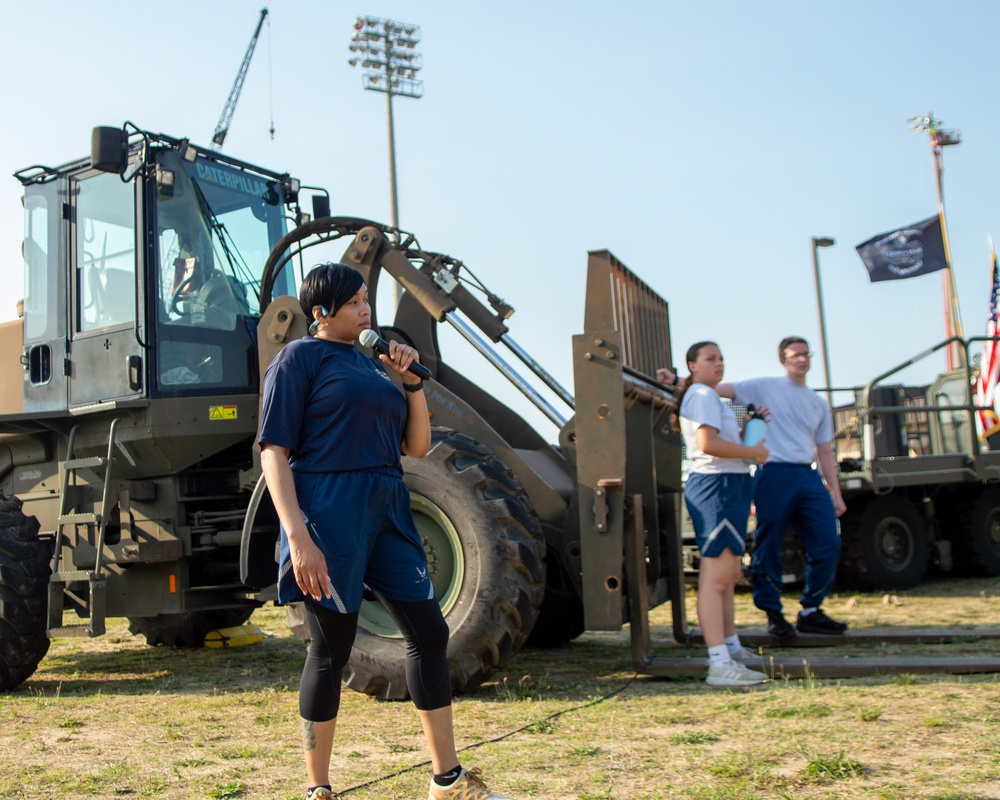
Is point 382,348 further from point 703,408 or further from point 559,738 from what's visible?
point 703,408

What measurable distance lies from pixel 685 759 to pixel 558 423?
9.97ft

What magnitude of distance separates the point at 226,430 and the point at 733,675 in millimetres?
3346

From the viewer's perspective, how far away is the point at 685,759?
12.7 feet

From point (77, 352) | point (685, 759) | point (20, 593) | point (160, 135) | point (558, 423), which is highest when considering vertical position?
point (160, 135)

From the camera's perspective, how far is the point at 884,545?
10992mm

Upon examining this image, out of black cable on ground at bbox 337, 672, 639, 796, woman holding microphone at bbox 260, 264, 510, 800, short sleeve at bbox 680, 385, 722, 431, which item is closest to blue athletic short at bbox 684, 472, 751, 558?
short sleeve at bbox 680, 385, 722, 431

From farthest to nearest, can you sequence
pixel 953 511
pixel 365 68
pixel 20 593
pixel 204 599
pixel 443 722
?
pixel 365 68 < pixel 953 511 < pixel 204 599 < pixel 20 593 < pixel 443 722

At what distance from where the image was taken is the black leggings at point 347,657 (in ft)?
10.6

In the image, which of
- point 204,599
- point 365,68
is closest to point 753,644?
point 204,599

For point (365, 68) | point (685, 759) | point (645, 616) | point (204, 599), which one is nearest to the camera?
point (685, 759)

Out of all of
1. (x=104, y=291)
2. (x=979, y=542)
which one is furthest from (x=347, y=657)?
(x=979, y=542)

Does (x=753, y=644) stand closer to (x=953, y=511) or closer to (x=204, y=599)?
(x=204, y=599)

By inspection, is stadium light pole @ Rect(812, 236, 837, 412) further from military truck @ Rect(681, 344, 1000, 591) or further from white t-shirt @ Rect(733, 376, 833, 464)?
white t-shirt @ Rect(733, 376, 833, 464)

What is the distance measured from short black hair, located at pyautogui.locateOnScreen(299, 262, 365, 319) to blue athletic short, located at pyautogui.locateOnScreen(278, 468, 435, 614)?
563 millimetres
